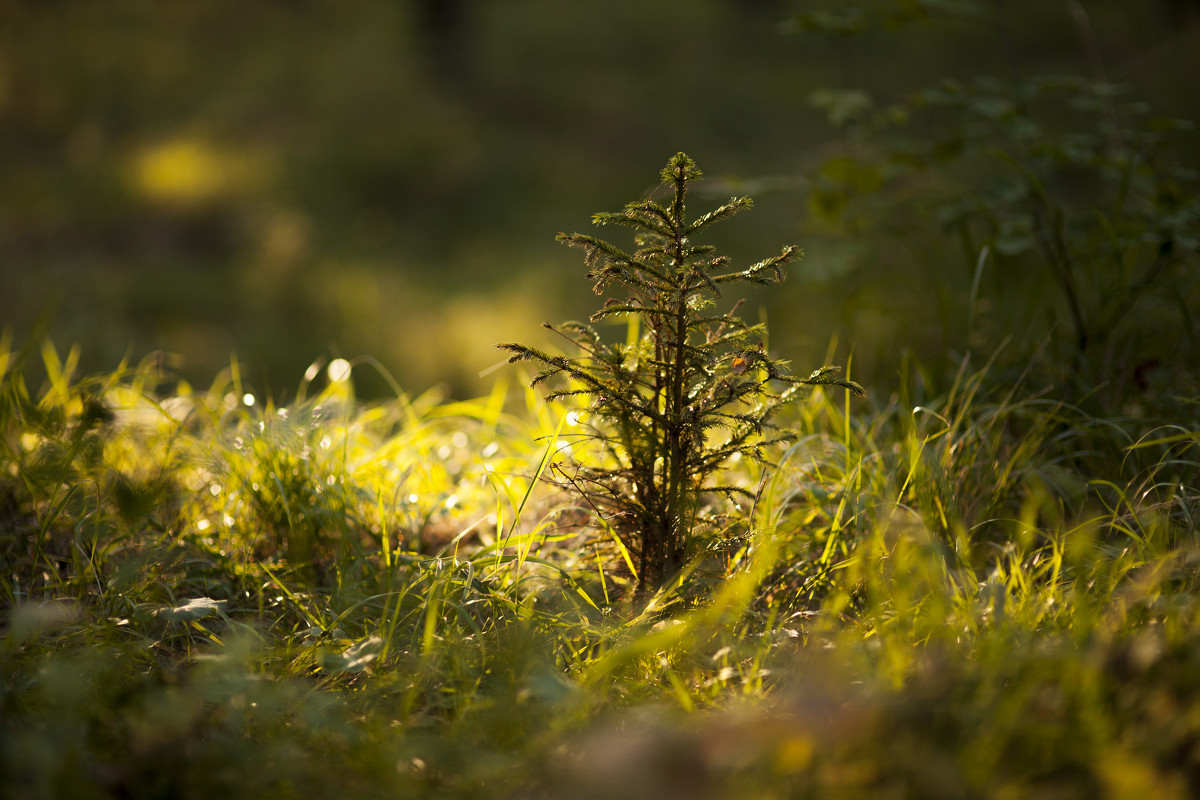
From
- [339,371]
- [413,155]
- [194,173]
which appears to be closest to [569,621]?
[339,371]

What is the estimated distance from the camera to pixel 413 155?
7.06 meters

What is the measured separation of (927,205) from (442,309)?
348cm

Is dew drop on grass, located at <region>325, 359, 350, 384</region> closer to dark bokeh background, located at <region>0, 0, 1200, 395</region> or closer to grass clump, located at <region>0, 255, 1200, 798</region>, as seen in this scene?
grass clump, located at <region>0, 255, 1200, 798</region>

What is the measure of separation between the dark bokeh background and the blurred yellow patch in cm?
3

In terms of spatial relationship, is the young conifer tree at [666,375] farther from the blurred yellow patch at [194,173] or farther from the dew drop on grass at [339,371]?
the blurred yellow patch at [194,173]

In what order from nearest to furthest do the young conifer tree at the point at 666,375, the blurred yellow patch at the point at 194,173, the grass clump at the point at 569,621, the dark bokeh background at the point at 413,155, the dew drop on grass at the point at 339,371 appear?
the grass clump at the point at 569,621, the young conifer tree at the point at 666,375, the dew drop on grass at the point at 339,371, the dark bokeh background at the point at 413,155, the blurred yellow patch at the point at 194,173

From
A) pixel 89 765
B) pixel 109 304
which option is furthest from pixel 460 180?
pixel 89 765

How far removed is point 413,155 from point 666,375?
6.19 meters

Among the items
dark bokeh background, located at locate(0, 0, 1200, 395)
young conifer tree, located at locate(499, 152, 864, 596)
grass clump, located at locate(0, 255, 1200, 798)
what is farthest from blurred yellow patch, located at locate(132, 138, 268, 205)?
young conifer tree, located at locate(499, 152, 864, 596)

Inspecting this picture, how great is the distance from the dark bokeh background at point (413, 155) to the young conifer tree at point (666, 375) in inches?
43.8

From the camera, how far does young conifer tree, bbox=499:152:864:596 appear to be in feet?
4.79

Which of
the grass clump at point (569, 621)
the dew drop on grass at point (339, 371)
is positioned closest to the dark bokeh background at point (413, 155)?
the grass clump at point (569, 621)

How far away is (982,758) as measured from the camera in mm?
1007

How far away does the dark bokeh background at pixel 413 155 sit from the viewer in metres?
4.82
